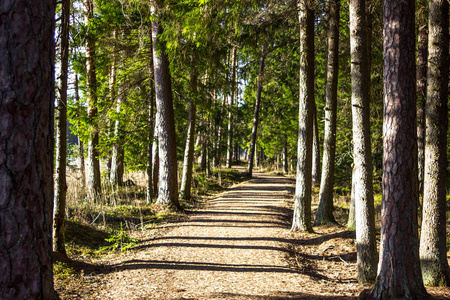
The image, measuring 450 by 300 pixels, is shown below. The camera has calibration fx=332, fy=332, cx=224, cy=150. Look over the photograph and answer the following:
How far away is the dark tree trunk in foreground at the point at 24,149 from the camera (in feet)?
6.58

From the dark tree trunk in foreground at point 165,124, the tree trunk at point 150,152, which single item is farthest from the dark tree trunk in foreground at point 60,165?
the tree trunk at point 150,152

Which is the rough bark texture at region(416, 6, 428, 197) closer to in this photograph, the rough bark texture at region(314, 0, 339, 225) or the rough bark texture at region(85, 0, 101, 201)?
the rough bark texture at region(314, 0, 339, 225)

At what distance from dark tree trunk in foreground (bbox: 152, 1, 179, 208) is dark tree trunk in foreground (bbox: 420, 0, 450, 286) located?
23.2 feet

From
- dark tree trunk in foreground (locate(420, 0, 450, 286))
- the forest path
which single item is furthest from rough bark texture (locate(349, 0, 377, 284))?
the forest path

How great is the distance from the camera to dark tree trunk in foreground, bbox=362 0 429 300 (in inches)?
167

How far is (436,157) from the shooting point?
18.5 ft

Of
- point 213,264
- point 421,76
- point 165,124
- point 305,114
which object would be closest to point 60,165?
point 213,264

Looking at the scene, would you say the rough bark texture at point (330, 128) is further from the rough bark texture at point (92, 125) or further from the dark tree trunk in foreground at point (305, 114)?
the rough bark texture at point (92, 125)

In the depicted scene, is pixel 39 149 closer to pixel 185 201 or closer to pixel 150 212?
pixel 150 212

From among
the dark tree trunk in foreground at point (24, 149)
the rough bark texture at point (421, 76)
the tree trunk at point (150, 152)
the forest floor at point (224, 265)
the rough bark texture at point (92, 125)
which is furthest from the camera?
the rough bark texture at point (92, 125)

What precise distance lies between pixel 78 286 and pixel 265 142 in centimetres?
2668

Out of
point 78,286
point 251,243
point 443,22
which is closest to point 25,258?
point 78,286

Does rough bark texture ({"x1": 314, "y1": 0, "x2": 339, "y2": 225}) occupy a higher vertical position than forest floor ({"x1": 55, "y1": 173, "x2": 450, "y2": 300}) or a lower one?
higher

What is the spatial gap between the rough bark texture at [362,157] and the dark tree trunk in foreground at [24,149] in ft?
16.1
